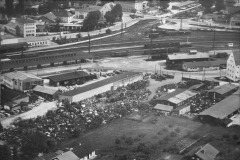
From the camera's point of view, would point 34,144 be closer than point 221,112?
Yes

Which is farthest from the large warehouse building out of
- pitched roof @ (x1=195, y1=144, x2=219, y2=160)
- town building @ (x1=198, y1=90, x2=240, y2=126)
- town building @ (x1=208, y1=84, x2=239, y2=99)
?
pitched roof @ (x1=195, y1=144, x2=219, y2=160)

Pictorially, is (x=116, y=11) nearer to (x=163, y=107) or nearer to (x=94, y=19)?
(x=94, y=19)

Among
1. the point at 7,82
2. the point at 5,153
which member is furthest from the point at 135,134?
the point at 7,82

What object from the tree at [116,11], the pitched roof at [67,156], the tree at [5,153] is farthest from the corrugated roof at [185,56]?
the tree at [5,153]

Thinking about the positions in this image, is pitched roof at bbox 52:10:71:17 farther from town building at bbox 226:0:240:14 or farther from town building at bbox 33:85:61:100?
Result: town building at bbox 33:85:61:100

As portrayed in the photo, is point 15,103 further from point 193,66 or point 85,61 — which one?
point 193,66

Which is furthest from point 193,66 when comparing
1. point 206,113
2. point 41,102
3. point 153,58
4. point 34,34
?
point 34,34

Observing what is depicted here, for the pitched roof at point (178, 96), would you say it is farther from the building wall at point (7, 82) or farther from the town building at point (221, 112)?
the building wall at point (7, 82)
